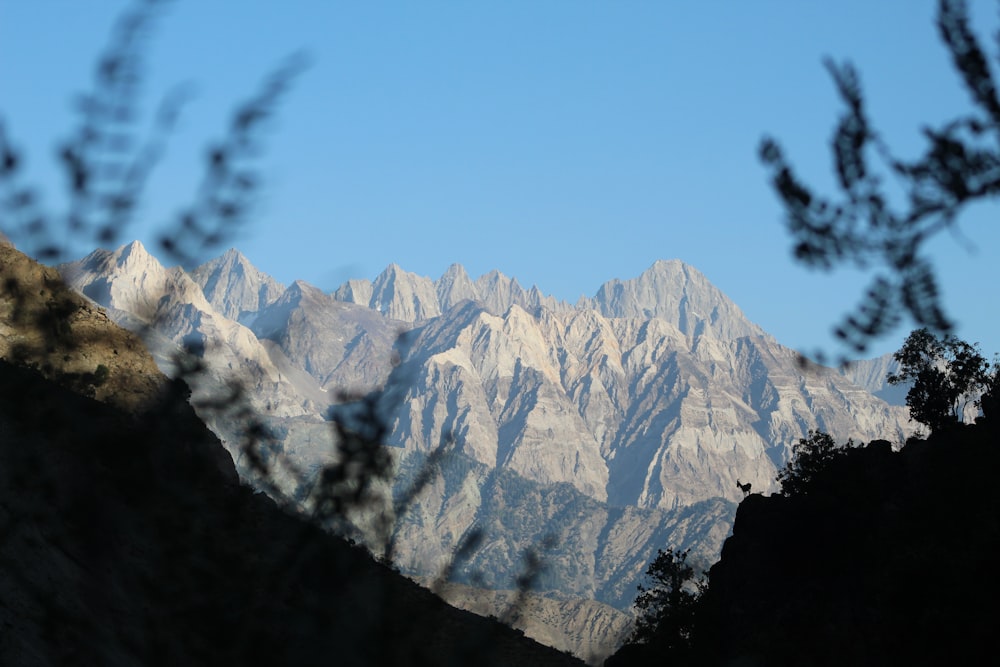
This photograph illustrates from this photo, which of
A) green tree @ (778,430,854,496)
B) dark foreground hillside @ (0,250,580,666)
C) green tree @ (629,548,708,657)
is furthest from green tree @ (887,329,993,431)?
dark foreground hillside @ (0,250,580,666)

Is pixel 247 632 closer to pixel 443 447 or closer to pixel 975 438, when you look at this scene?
pixel 443 447

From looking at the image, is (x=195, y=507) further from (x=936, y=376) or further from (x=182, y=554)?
(x=936, y=376)

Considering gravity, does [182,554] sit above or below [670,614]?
below

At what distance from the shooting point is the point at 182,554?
30.3 ft

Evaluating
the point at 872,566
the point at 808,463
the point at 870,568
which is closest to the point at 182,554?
the point at 872,566

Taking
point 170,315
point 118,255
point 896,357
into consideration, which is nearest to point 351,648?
point 170,315

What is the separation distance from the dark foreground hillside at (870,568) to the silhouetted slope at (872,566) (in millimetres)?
92

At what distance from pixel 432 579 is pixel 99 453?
2.78 metres

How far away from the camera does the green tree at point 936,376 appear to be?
322 feet

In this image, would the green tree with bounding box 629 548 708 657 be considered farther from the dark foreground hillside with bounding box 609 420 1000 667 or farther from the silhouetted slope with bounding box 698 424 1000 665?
the silhouetted slope with bounding box 698 424 1000 665

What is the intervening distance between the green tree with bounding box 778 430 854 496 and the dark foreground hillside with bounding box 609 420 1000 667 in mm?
4829

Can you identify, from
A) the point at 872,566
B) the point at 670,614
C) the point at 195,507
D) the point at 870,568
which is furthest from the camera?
the point at 670,614

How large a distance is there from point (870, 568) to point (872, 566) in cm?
22

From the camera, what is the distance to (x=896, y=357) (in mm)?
97625
